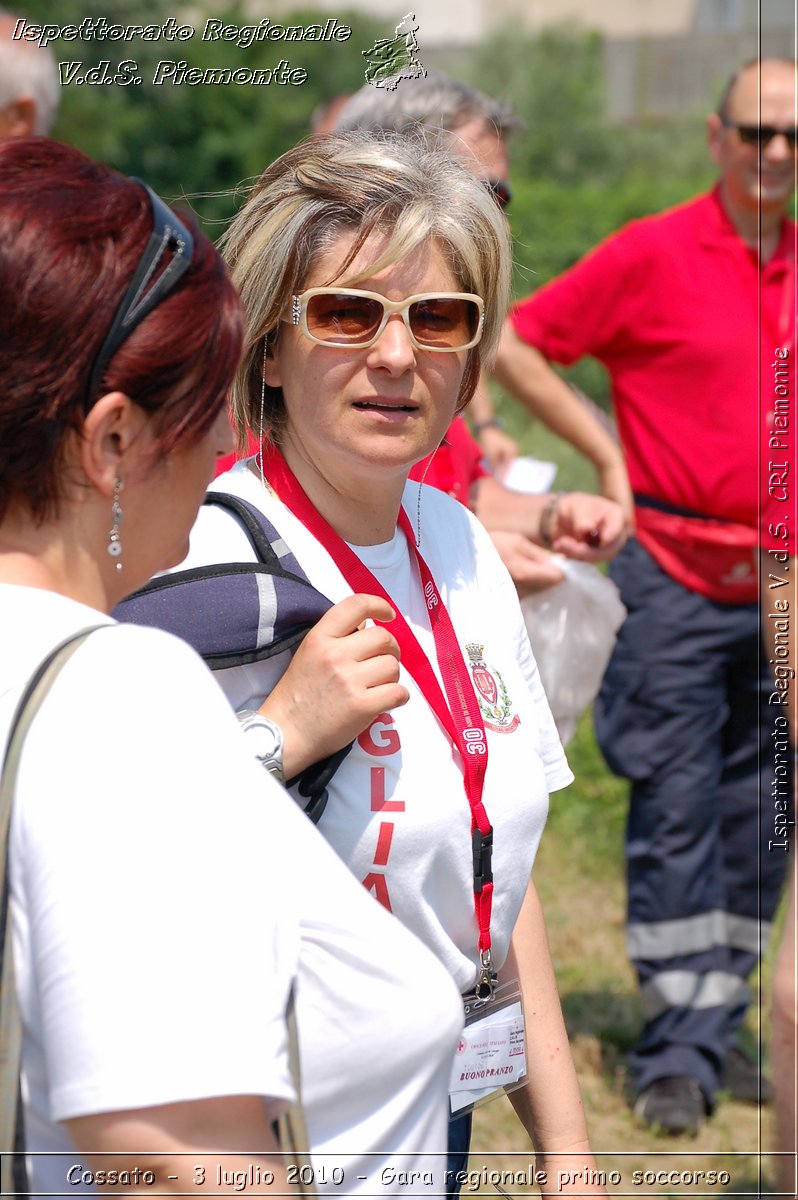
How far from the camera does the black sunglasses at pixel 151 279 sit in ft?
3.62

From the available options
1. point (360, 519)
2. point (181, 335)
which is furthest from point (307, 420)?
point (181, 335)

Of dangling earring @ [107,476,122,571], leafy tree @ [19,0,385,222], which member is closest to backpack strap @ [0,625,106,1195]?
dangling earring @ [107,476,122,571]

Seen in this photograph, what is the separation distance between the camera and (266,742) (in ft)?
4.93

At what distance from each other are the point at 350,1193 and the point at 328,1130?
3.6 inches

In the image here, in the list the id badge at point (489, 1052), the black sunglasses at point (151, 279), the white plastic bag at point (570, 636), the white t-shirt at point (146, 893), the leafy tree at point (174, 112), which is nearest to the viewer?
the white t-shirt at point (146, 893)

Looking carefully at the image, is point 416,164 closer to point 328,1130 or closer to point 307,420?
point 307,420

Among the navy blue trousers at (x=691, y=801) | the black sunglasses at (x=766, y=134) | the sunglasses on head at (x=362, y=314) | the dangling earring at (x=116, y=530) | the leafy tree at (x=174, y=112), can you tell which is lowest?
the navy blue trousers at (x=691, y=801)

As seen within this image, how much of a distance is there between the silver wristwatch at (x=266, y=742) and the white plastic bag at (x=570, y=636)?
1637 mm

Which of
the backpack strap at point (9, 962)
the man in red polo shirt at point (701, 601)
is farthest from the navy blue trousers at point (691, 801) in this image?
the backpack strap at point (9, 962)

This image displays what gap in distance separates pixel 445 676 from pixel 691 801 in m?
2.22

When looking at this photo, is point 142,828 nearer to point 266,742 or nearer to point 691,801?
point 266,742

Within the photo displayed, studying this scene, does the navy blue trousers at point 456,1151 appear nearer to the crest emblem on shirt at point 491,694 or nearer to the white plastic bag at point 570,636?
the crest emblem on shirt at point 491,694

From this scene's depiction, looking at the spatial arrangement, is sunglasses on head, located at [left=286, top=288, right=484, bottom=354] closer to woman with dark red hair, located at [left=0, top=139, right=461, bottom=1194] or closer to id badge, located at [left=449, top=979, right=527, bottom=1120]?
woman with dark red hair, located at [left=0, top=139, right=461, bottom=1194]

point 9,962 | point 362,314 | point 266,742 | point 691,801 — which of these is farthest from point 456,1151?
point 691,801
